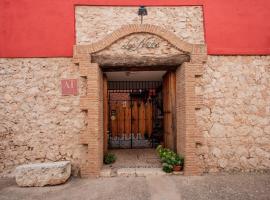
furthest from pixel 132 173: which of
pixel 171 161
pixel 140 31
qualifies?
pixel 140 31

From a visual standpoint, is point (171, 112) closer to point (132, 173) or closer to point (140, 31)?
point (132, 173)

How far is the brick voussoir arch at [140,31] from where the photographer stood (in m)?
6.55

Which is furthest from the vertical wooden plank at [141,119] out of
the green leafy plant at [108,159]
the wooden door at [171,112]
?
the green leafy plant at [108,159]

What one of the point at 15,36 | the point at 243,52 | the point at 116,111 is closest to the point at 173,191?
the point at 243,52

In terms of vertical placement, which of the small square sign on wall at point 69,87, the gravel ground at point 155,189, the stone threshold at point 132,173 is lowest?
the gravel ground at point 155,189

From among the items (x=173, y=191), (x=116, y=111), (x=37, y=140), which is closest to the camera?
(x=173, y=191)

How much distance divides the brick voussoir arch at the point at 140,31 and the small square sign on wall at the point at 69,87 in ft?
2.66

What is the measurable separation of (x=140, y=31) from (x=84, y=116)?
278 cm

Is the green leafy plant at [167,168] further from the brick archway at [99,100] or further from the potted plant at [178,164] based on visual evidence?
the brick archway at [99,100]

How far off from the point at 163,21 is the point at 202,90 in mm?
2200

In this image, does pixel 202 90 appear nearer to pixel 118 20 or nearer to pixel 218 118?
pixel 218 118

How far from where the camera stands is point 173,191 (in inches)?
210

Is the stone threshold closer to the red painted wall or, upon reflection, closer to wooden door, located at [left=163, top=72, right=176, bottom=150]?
wooden door, located at [left=163, top=72, right=176, bottom=150]

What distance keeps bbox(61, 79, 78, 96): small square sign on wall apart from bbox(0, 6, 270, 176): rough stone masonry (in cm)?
13
